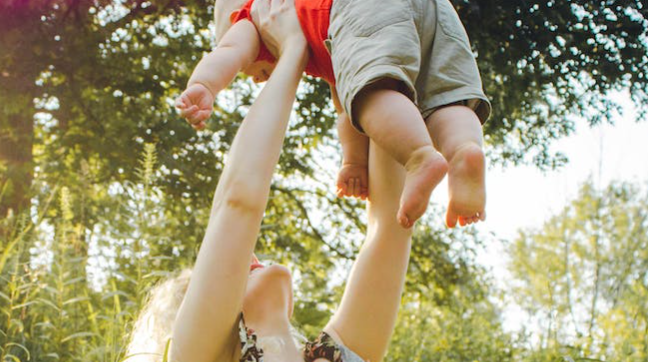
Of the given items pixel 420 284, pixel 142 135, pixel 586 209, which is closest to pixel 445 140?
pixel 142 135

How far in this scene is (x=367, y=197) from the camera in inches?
82.7

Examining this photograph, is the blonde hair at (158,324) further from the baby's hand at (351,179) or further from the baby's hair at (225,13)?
the baby's hair at (225,13)

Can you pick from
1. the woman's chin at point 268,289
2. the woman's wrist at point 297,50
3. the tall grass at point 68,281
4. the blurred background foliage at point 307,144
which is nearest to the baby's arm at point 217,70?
the woman's wrist at point 297,50

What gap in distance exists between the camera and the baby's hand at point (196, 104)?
1707mm

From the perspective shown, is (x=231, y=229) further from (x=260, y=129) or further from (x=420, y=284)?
(x=420, y=284)

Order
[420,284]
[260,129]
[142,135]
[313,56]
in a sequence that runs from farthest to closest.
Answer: [420,284] → [142,135] → [313,56] → [260,129]

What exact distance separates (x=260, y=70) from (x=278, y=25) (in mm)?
242

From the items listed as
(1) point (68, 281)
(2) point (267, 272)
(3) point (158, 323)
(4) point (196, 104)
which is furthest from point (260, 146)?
(1) point (68, 281)

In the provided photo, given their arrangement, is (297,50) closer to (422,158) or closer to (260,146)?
(260,146)

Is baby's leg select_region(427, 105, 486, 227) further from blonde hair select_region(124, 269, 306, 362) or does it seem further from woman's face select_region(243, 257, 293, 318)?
blonde hair select_region(124, 269, 306, 362)

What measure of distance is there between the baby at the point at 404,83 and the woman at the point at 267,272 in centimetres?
10

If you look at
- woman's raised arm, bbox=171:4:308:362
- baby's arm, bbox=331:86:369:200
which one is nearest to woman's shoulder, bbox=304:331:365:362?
woman's raised arm, bbox=171:4:308:362

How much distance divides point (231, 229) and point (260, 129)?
0.81 ft

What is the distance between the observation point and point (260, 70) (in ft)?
7.10
